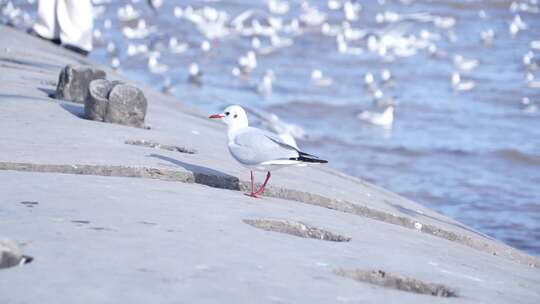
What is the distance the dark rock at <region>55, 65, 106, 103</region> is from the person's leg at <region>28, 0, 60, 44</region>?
5.77 meters

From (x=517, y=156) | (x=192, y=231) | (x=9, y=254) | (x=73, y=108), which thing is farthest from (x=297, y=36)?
(x=9, y=254)

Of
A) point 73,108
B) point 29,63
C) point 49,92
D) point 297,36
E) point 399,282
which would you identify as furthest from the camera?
point 297,36

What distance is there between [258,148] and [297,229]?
2.29ft

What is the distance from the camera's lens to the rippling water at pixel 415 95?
45.0 ft

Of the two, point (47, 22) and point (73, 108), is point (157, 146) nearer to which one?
point (73, 108)

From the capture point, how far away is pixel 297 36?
29.3m

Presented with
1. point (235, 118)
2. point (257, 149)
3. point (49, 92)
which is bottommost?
point (257, 149)

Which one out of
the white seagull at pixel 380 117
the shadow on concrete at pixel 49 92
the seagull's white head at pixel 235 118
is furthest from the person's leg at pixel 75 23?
the seagull's white head at pixel 235 118

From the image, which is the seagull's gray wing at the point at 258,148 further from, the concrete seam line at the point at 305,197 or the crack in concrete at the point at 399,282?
the crack in concrete at the point at 399,282

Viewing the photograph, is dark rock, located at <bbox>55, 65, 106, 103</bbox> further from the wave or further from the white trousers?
the wave

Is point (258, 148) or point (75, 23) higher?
point (75, 23)

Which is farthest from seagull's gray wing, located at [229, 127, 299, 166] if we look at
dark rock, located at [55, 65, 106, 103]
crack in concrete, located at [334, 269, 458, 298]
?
dark rock, located at [55, 65, 106, 103]

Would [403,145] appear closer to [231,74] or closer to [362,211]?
[231,74]

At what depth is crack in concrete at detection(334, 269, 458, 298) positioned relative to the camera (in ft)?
17.1
